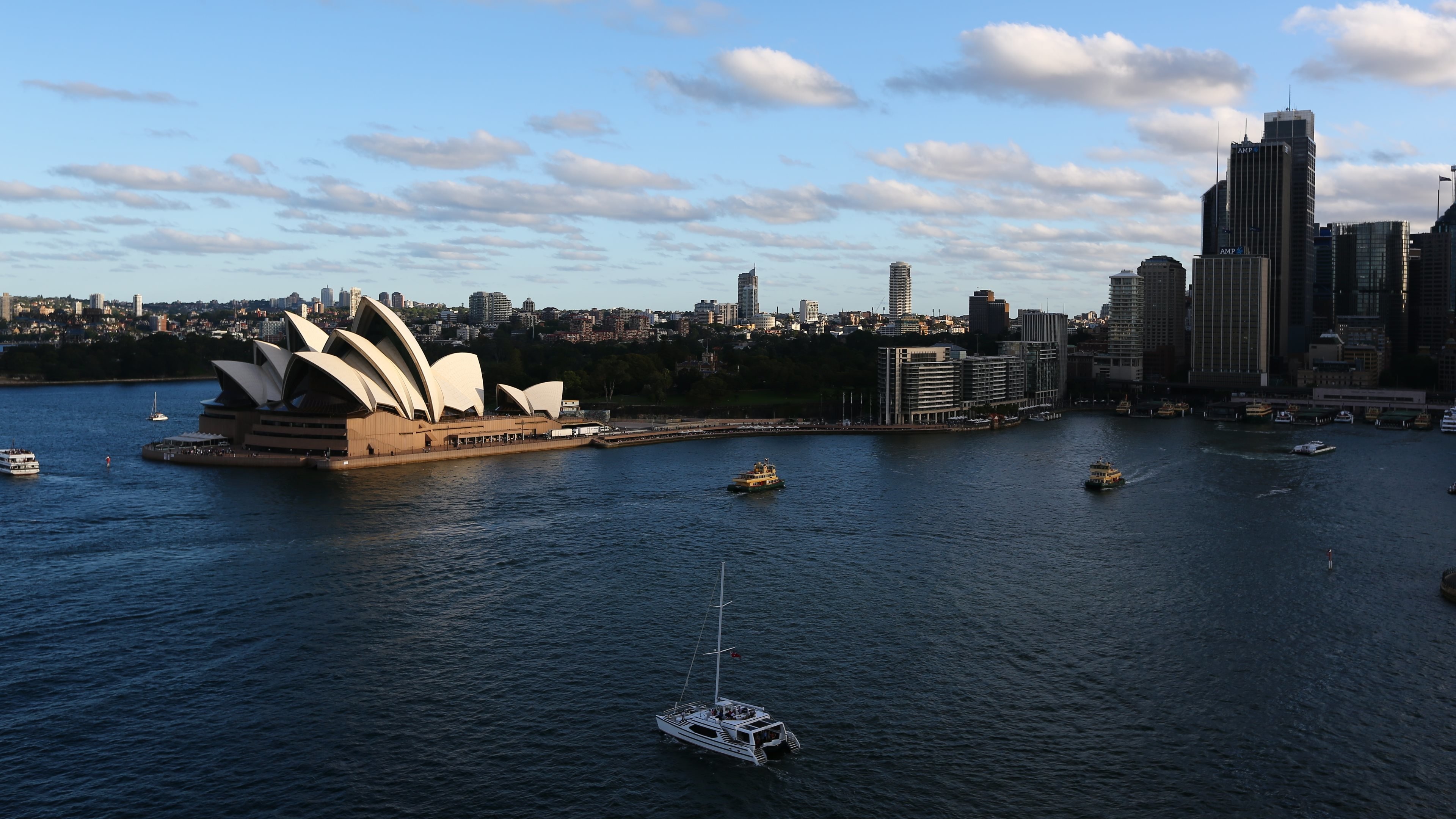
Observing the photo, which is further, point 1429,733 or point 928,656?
point 928,656

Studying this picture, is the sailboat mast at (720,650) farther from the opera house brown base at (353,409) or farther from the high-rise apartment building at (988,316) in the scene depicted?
the high-rise apartment building at (988,316)

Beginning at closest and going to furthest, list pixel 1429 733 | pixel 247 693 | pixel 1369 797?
pixel 1369 797 < pixel 1429 733 < pixel 247 693

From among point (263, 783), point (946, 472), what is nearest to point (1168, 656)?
point (263, 783)

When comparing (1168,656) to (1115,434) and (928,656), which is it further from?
(1115,434)

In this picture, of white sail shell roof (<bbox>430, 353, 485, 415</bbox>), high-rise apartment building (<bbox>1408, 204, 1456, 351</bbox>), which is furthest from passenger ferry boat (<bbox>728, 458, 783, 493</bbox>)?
high-rise apartment building (<bbox>1408, 204, 1456, 351</bbox>)

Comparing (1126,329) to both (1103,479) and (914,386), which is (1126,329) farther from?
(1103,479)

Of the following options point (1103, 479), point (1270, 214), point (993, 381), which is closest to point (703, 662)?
point (1103, 479)
